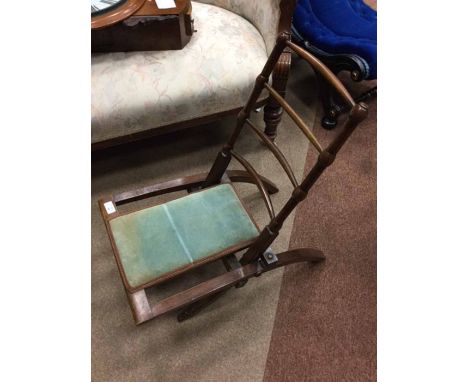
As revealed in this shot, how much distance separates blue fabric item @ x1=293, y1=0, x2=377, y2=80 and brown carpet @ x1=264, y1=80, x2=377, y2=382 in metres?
0.48

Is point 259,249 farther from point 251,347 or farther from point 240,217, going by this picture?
point 251,347

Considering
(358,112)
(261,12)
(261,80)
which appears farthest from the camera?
(261,12)

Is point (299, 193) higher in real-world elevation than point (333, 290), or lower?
higher

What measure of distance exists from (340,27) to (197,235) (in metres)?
1.27

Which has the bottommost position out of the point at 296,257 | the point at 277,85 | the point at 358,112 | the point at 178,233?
the point at 296,257

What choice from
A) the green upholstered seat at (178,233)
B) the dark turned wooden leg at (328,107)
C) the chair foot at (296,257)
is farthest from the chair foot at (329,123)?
the green upholstered seat at (178,233)

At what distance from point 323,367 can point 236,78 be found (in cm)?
103

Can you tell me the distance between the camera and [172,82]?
1166 millimetres

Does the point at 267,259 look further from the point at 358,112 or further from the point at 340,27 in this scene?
the point at 340,27

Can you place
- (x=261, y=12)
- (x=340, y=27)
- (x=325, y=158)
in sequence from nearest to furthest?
(x=325, y=158), (x=261, y=12), (x=340, y=27)

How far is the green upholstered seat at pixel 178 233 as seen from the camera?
88cm

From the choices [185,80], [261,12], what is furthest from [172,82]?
[261,12]

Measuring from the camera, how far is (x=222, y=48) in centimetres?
125

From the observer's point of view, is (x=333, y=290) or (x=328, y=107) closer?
(x=333, y=290)
